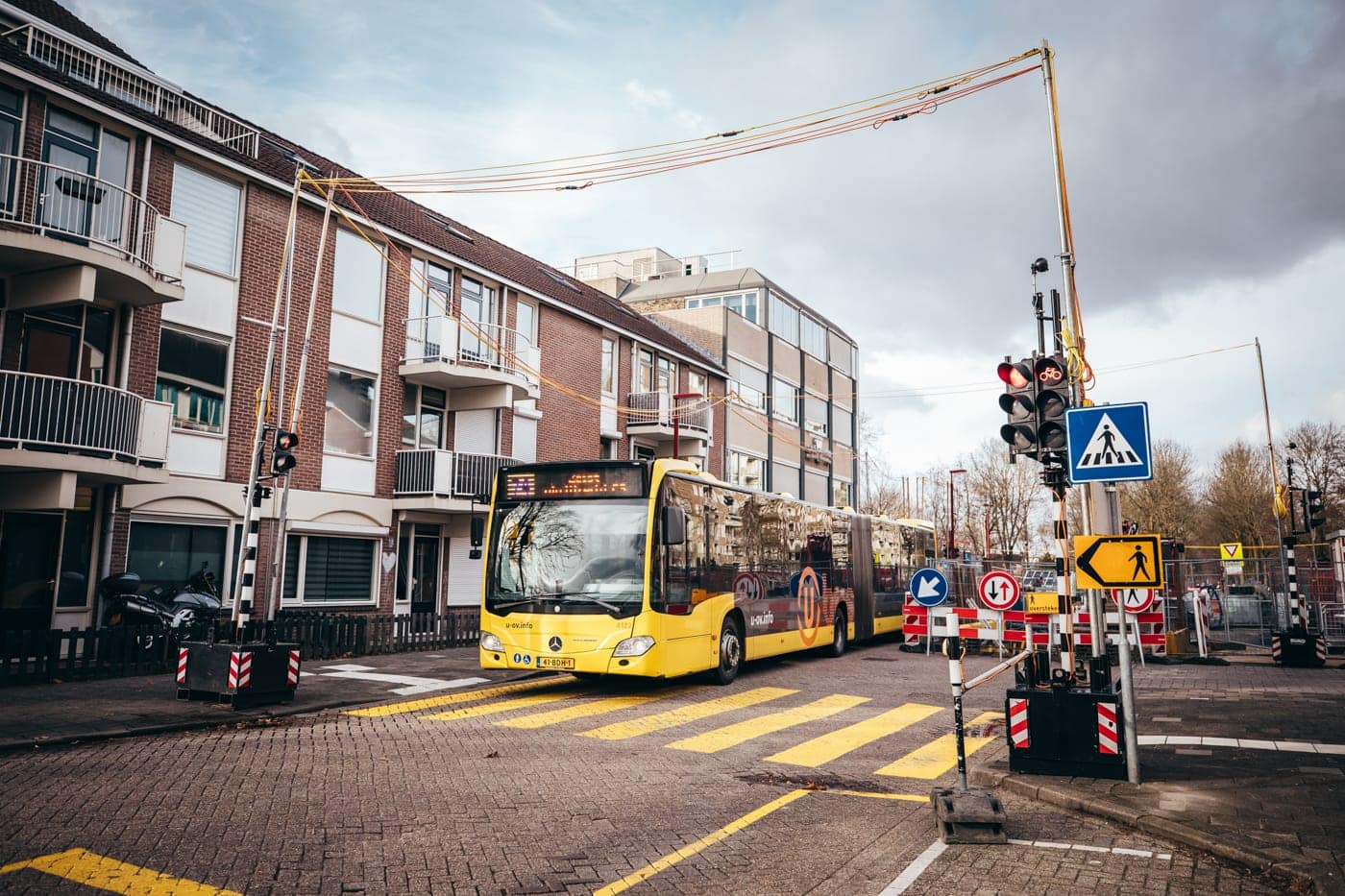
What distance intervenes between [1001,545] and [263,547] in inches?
1729

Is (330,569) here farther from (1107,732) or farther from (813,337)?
(813,337)

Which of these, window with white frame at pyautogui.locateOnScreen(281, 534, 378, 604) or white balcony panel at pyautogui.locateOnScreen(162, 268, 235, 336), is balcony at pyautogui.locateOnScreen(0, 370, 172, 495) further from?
window with white frame at pyautogui.locateOnScreen(281, 534, 378, 604)

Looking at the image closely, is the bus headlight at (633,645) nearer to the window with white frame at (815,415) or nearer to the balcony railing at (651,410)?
the balcony railing at (651,410)

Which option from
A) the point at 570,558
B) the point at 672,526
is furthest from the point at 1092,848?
the point at 570,558

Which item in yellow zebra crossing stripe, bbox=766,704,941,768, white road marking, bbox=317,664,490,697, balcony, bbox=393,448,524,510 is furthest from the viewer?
balcony, bbox=393,448,524,510

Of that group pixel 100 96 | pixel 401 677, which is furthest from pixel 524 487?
pixel 100 96

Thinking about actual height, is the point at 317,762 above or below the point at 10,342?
below

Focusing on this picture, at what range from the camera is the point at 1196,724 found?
1028 cm

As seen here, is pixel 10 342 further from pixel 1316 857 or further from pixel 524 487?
pixel 1316 857

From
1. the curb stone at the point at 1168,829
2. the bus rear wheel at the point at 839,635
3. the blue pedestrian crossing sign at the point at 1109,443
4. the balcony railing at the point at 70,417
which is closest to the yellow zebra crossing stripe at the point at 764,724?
the curb stone at the point at 1168,829

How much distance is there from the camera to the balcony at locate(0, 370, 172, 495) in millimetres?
14297

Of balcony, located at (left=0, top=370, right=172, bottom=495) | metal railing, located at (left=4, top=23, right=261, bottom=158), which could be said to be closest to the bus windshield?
balcony, located at (left=0, top=370, right=172, bottom=495)

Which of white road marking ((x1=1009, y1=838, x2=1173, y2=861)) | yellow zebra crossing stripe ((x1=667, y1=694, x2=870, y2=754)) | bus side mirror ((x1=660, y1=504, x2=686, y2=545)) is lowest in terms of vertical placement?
yellow zebra crossing stripe ((x1=667, y1=694, x2=870, y2=754))

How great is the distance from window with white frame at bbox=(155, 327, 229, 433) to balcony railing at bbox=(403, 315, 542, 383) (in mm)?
5341
